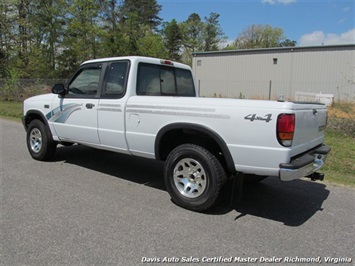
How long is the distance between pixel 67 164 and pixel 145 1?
179 ft

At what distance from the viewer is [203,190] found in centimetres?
409

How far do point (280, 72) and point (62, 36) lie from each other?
73.6 feet

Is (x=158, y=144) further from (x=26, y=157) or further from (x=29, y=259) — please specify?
(x=26, y=157)

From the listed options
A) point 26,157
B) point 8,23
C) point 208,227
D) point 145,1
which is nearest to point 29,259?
point 208,227

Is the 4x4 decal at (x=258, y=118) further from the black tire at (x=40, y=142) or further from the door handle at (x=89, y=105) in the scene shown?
the black tire at (x=40, y=142)

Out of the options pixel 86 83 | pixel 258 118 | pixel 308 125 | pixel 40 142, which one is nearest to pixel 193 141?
pixel 258 118

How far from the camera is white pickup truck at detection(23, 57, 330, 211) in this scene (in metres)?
3.56

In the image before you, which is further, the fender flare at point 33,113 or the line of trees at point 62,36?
the line of trees at point 62,36

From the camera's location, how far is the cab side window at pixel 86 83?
215 inches

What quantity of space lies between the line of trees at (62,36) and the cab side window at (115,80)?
2149 cm

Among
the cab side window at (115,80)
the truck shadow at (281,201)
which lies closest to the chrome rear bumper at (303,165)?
the truck shadow at (281,201)

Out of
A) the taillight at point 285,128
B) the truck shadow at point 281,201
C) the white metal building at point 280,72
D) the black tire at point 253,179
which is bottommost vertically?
the truck shadow at point 281,201

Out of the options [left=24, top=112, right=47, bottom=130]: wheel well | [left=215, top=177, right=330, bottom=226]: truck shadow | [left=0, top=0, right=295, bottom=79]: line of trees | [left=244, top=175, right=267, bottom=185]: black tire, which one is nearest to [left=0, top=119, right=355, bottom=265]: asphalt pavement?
[left=215, top=177, right=330, bottom=226]: truck shadow

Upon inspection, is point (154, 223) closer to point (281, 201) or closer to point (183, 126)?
point (183, 126)
